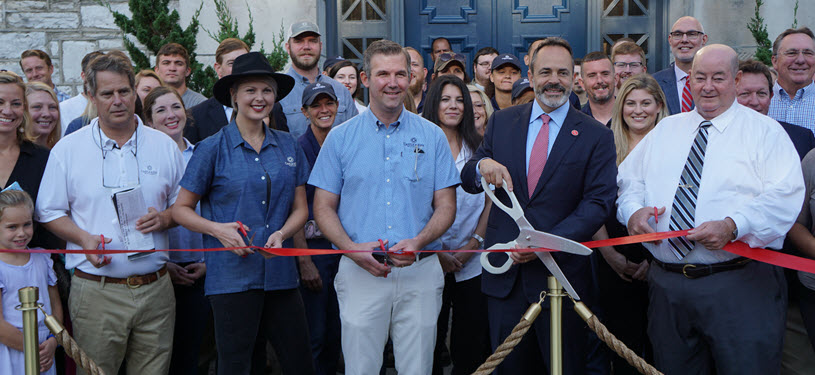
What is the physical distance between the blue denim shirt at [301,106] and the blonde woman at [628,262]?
87.1 inches

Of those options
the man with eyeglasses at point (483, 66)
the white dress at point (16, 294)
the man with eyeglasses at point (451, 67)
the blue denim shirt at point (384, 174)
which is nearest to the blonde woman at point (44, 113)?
the white dress at point (16, 294)

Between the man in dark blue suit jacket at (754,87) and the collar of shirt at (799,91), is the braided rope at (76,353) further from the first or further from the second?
the collar of shirt at (799,91)

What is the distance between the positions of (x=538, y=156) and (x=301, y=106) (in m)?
2.73

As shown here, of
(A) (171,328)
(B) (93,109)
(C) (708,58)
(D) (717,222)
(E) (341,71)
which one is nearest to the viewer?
(D) (717,222)

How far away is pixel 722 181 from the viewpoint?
4.03 m

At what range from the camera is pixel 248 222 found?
4.32 meters

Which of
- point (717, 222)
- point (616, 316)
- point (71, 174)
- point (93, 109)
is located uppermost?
point (93, 109)

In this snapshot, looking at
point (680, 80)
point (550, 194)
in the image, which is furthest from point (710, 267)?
point (680, 80)

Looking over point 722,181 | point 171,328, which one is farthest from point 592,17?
point 171,328

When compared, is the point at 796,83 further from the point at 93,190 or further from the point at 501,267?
the point at 93,190

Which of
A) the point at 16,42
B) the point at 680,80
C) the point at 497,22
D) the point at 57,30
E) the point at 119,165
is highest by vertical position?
the point at 497,22

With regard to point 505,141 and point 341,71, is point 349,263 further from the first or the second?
point 341,71

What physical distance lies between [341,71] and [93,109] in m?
2.39

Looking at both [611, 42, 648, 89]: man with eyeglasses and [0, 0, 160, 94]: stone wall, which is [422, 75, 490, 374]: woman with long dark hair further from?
[0, 0, 160, 94]: stone wall
